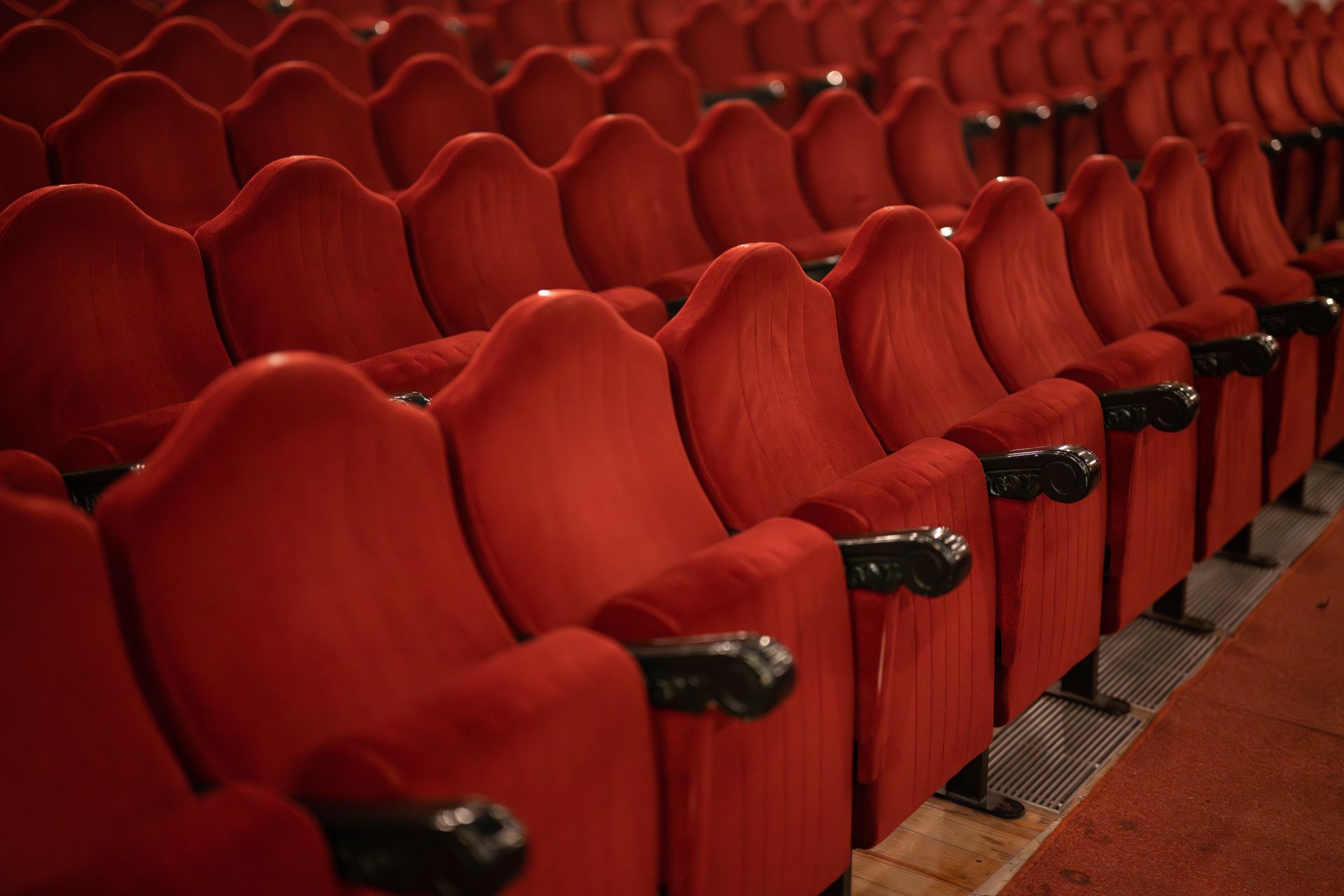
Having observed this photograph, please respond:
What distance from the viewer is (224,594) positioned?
0.15 metres

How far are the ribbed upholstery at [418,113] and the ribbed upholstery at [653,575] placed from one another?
0.31m

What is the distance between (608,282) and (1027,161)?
43 centimetres

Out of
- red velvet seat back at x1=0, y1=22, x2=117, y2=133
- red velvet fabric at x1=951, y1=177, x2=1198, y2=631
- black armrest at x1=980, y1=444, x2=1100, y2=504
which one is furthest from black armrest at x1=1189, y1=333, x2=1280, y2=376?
red velvet seat back at x1=0, y1=22, x2=117, y2=133

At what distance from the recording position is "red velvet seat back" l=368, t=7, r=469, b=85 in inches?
23.3

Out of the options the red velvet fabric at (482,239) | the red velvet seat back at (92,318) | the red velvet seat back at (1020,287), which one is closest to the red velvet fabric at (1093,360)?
the red velvet seat back at (1020,287)

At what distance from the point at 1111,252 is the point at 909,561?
26 centimetres

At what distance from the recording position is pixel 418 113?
0.50m

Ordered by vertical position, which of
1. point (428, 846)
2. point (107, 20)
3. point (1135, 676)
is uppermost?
point (107, 20)

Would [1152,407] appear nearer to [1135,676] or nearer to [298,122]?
[1135,676]

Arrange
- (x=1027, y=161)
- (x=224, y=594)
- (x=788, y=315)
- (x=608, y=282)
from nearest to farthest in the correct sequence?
1. (x=224, y=594)
2. (x=788, y=315)
3. (x=608, y=282)
4. (x=1027, y=161)

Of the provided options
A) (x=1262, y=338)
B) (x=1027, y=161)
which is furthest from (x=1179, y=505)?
(x=1027, y=161)

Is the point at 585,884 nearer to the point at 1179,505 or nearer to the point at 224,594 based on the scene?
the point at 224,594

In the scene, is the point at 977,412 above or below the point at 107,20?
below

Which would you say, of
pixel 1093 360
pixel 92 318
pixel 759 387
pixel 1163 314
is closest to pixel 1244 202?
pixel 1163 314
